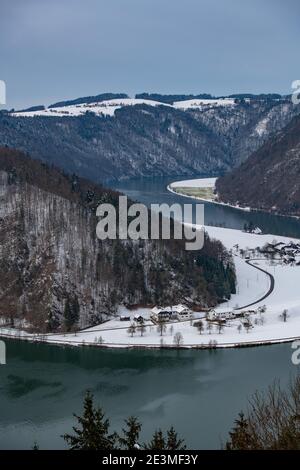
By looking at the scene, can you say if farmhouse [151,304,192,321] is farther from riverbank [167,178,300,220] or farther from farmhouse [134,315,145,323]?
riverbank [167,178,300,220]

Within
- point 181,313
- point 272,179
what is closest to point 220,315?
point 181,313

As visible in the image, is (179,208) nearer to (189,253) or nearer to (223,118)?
(189,253)

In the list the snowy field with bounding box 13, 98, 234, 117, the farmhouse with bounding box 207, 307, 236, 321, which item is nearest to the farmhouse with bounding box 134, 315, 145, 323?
the farmhouse with bounding box 207, 307, 236, 321

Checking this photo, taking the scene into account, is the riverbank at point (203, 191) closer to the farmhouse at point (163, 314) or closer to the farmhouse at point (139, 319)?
the farmhouse at point (163, 314)

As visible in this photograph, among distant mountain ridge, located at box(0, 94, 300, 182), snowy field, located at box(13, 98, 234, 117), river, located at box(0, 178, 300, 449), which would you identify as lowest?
river, located at box(0, 178, 300, 449)

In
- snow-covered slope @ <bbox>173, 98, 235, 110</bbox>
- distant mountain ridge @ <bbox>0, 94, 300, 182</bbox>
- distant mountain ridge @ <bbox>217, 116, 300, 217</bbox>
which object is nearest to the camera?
distant mountain ridge @ <bbox>217, 116, 300, 217</bbox>

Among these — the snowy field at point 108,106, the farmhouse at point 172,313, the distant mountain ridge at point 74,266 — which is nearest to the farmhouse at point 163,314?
the farmhouse at point 172,313
